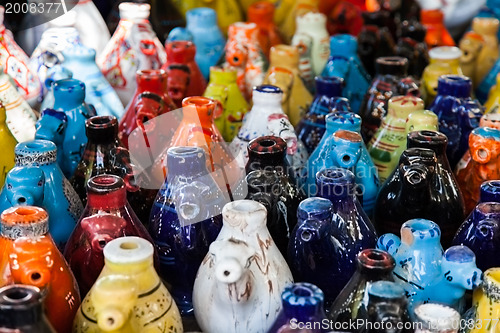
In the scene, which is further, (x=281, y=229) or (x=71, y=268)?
(x=281, y=229)

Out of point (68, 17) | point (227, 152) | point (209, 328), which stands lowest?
point (209, 328)

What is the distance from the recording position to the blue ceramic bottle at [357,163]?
153 cm

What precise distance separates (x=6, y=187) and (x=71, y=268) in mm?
185

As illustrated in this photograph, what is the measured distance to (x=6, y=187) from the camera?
1.33 m

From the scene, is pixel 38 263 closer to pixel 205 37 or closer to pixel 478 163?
pixel 478 163

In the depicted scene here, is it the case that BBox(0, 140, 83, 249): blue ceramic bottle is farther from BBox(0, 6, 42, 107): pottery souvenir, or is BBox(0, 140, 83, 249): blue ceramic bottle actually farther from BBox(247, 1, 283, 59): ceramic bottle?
BBox(247, 1, 283, 59): ceramic bottle

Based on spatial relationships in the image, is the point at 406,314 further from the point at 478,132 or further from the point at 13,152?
the point at 13,152

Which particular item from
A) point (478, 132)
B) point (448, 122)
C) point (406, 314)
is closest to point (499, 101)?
point (448, 122)

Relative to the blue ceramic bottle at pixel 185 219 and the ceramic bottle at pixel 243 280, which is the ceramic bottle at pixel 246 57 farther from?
the ceramic bottle at pixel 243 280

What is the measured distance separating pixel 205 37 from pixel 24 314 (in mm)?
1373

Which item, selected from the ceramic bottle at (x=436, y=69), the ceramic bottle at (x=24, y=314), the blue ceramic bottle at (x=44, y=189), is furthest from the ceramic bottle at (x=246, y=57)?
the ceramic bottle at (x=24, y=314)

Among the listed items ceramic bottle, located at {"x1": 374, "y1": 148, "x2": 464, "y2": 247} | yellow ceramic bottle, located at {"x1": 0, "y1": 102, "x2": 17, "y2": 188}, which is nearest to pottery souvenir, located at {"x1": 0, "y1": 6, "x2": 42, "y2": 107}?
yellow ceramic bottle, located at {"x1": 0, "y1": 102, "x2": 17, "y2": 188}

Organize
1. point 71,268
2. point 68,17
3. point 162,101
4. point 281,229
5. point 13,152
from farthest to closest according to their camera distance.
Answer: point 68,17 < point 162,101 < point 13,152 < point 281,229 < point 71,268

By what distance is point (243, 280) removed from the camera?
1.15 m
